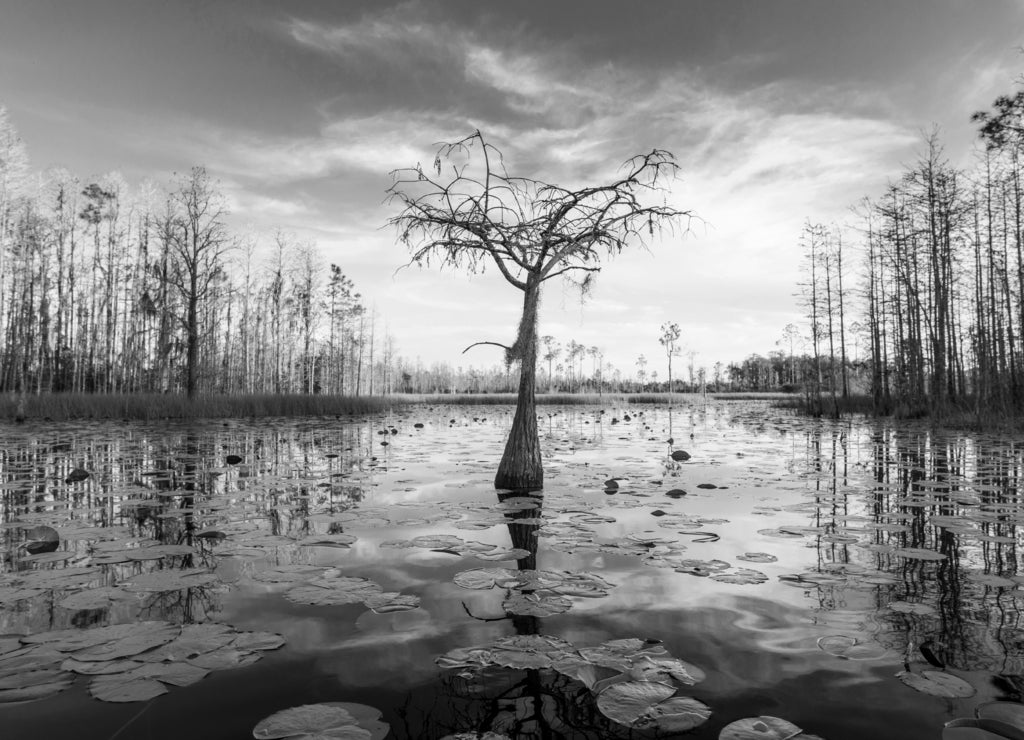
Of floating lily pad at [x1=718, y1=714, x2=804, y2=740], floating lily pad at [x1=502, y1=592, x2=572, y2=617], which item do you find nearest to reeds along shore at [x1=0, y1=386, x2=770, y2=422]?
floating lily pad at [x1=502, y1=592, x2=572, y2=617]

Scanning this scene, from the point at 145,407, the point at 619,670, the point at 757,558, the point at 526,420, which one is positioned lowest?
the point at 757,558

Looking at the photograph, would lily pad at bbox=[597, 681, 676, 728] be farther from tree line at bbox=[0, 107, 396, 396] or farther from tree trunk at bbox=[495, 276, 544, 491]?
tree line at bbox=[0, 107, 396, 396]

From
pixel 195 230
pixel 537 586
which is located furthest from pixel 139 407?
pixel 537 586

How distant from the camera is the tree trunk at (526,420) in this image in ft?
19.8

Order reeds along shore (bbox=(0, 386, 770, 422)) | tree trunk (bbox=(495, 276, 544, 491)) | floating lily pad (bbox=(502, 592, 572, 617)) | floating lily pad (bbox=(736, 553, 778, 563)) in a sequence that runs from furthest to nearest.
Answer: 1. reeds along shore (bbox=(0, 386, 770, 422))
2. tree trunk (bbox=(495, 276, 544, 491))
3. floating lily pad (bbox=(736, 553, 778, 563))
4. floating lily pad (bbox=(502, 592, 572, 617))

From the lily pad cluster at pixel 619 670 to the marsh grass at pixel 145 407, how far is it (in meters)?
22.5

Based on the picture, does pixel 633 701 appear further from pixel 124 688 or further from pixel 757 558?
pixel 757 558

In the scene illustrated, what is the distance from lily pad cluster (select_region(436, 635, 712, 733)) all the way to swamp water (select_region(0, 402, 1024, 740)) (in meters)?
0.01

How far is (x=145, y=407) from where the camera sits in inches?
Answer: 777

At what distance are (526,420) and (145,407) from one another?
20.2m

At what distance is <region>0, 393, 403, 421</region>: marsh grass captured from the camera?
63.0 ft

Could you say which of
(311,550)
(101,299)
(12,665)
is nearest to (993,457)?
(311,550)

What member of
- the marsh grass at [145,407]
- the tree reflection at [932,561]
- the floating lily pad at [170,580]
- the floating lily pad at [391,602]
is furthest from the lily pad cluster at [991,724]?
the marsh grass at [145,407]

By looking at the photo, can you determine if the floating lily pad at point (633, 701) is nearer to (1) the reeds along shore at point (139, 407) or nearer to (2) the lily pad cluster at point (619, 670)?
(2) the lily pad cluster at point (619, 670)
